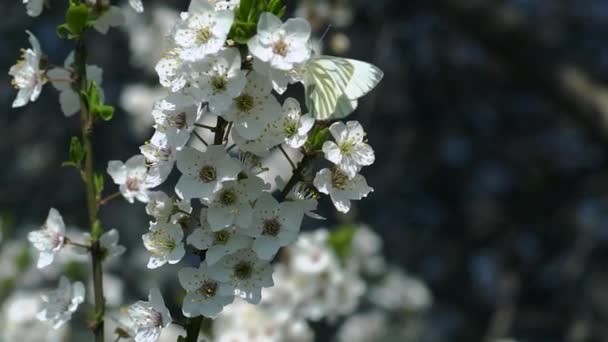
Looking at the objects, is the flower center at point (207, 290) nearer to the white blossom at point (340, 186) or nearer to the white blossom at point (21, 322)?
the white blossom at point (340, 186)

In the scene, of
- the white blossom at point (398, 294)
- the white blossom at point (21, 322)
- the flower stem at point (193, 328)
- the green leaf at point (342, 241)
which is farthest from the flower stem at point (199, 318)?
the white blossom at point (398, 294)

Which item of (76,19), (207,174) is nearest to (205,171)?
(207,174)

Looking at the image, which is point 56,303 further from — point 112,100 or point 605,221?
point 605,221

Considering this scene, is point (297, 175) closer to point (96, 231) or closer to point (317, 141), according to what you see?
point (317, 141)

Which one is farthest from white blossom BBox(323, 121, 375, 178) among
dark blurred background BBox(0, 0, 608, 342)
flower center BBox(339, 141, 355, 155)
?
dark blurred background BBox(0, 0, 608, 342)

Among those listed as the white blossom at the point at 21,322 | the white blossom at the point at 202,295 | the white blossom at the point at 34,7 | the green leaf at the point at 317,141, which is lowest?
the white blossom at the point at 21,322

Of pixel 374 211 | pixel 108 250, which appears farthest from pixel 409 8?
pixel 108 250

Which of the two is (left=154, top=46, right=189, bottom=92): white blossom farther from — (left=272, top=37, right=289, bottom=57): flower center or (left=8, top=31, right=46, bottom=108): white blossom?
(left=8, top=31, right=46, bottom=108): white blossom
